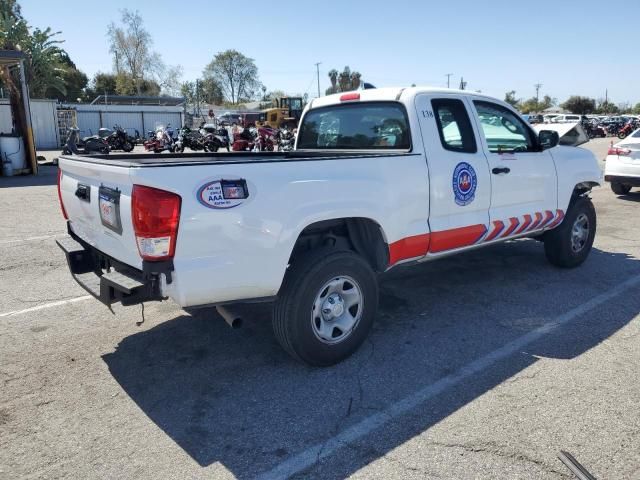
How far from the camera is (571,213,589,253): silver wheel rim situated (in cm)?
595

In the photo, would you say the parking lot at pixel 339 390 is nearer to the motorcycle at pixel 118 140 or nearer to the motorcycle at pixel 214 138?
the motorcycle at pixel 214 138

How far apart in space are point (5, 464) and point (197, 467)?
101 centimetres

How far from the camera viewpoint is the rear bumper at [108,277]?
9.82 feet

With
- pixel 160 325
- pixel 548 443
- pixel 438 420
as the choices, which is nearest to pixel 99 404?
pixel 160 325

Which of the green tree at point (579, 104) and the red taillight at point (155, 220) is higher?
the green tree at point (579, 104)

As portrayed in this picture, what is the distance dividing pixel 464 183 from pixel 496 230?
0.77 m

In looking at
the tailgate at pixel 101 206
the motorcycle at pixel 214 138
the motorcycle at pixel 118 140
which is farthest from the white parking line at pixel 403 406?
the motorcycle at pixel 118 140

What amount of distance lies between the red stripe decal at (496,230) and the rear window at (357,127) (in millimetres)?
1303

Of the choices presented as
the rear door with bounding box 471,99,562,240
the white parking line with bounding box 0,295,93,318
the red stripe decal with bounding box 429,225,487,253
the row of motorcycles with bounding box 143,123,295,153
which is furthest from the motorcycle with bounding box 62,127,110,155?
the red stripe decal with bounding box 429,225,487,253

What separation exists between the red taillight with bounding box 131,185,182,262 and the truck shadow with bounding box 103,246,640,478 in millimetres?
1032

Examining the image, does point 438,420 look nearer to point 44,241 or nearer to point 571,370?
point 571,370

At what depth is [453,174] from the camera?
→ 4.32 metres

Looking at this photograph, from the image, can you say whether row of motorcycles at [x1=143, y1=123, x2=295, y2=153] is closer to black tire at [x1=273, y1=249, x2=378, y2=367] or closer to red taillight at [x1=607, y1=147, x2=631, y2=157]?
red taillight at [x1=607, y1=147, x2=631, y2=157]

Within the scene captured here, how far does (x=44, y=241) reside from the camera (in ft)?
24.6
